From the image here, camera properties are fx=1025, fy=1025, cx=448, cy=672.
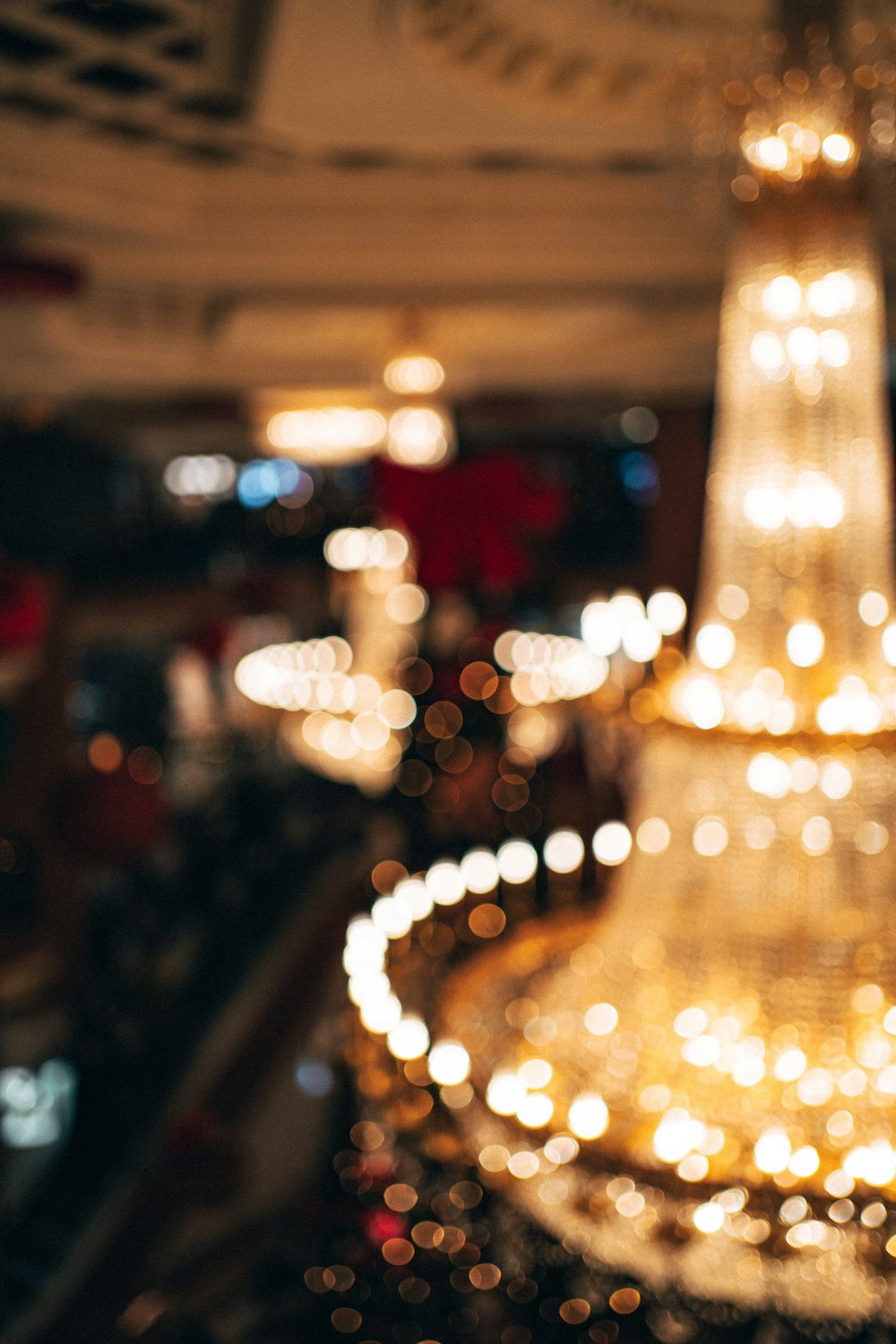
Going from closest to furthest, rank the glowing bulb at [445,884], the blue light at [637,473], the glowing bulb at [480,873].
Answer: the glowing bulb at [445,884]
the glowing bulb at [480,873]
the blue light at [637,473]

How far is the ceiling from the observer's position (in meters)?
1.78

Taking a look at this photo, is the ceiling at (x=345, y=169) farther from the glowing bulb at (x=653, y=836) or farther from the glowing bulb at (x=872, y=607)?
the glowing bulb at (x=653, y=836)

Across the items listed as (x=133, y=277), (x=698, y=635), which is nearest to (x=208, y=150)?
(x=133, y=277)

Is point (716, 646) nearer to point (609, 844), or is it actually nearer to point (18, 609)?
point (609, 844)

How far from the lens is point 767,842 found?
1723 mm

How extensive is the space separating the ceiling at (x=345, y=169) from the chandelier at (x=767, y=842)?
420mm

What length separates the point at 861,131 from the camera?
→ 68.2 inches

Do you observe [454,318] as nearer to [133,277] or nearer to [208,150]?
[133,277]

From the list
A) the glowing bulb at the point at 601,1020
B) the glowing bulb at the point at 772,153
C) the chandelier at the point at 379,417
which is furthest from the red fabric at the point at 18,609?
the glowing bulb at the point at 772,153

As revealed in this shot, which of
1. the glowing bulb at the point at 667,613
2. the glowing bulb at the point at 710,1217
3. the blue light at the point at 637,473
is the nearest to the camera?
the glowing bulb at the point at 710,1217

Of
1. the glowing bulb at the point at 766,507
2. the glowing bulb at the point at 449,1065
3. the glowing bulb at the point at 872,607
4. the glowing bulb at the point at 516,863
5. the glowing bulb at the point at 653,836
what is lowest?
the glowing bulb at the point at 449,1065

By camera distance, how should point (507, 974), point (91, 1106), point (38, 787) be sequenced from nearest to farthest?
point (507, 974) → point (91, 1106) → point (38, 787)

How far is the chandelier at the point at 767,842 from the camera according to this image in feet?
5.19

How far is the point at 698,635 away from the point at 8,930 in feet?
14.5
